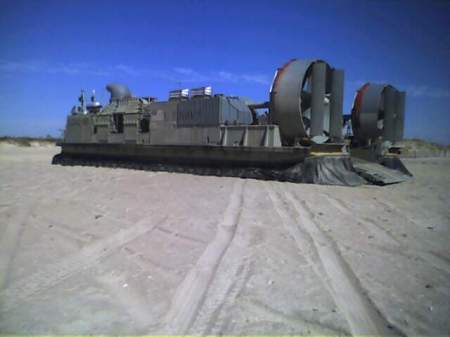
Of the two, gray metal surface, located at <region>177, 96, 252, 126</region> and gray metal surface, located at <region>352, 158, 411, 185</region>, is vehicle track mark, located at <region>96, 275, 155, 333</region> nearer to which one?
gray metal surface, located at <region>352, 158, 411, 185</region>

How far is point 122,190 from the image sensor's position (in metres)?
8.75

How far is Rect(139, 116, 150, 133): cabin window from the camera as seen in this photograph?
15.7 metres

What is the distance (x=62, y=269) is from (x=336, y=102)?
1109 cm

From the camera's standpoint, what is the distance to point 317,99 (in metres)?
11.5

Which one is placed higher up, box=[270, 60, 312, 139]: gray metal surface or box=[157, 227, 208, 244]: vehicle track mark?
box=[270, 60, 312, 139]: gray metal surface

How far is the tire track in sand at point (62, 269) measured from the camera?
300cm

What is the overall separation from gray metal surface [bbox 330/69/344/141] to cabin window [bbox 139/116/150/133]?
7.34 meters

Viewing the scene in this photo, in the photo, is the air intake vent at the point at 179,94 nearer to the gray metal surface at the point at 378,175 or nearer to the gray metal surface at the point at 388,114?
the gray metal surface at the point at 378,175

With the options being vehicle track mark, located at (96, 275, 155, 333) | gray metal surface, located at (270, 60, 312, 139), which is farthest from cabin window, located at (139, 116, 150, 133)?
vehicle track mark, located at (96, 275, 155, 333)

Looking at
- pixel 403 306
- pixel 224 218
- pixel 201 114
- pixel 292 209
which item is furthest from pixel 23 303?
pixel 201 114

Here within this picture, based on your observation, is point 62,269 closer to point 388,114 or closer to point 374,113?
point 374,113

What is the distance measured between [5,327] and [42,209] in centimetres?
412

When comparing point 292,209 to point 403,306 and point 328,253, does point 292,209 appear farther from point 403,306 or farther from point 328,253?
point 403,306

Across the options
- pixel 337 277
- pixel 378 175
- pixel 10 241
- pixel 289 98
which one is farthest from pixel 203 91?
pixel 337 277
